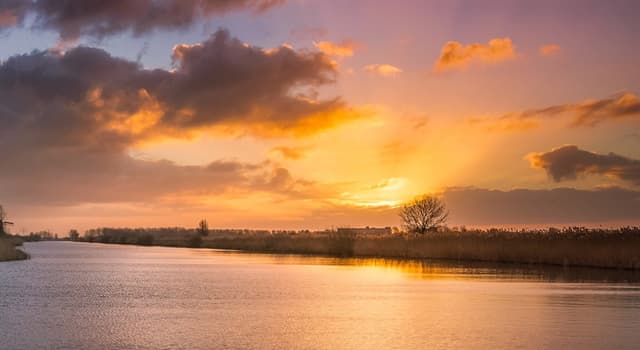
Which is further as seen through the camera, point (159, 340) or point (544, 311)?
point (544, 311)

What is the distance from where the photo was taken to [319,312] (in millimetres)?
17500

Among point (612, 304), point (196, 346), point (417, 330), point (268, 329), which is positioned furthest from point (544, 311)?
point (196, 346)

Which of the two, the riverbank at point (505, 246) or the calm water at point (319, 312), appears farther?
the riverbank at point (505, 246)

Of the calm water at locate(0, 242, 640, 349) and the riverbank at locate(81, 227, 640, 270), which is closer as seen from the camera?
the calm water at locate(0, 242, 640, 349)

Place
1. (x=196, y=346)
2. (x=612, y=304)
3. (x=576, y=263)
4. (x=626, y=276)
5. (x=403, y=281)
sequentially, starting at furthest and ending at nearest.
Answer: (x=576, y=263), (x=626, y=276), (x=403, y=281), (x=612, y=304), (x=196, y=346)

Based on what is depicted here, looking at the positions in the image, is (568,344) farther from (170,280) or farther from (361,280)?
(170,280)

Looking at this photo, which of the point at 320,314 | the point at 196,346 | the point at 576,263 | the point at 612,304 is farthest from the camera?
the point at 576,263

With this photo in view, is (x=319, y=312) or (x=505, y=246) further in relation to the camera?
(x=505, y=246)

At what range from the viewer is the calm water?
516 inches

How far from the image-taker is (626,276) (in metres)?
29.5

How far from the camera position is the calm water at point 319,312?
13109 mm

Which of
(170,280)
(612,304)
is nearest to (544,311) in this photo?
(612,304)

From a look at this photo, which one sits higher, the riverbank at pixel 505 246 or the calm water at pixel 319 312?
the riverbank at pixel 505 246

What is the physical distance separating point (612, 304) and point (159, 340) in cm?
1291
